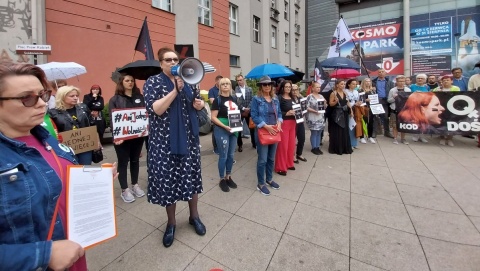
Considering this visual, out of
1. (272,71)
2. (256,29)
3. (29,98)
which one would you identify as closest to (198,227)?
(29,98)

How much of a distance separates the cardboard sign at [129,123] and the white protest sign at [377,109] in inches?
256

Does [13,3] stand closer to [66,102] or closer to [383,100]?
[66,102]

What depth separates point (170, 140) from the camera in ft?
7.78

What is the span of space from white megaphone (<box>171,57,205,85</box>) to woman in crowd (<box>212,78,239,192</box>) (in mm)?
1847

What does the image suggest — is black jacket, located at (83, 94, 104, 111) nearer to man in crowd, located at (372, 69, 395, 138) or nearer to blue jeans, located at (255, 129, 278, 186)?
blue jeans, located at (255, 129, 278, 186)

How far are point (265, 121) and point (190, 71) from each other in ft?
6.86

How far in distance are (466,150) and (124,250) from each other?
26.0 feet

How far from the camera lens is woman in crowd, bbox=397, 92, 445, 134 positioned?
6.67m

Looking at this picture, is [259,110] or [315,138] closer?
[259,110]

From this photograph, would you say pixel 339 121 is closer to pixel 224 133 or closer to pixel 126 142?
pixel 224 133

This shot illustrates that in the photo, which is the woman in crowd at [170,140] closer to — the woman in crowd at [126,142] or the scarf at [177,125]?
the scarf at [177,125]

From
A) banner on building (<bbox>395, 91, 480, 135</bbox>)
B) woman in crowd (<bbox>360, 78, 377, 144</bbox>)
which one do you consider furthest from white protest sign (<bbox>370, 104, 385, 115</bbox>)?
banner on building (<bbox>395, 91, 480, 135</bbox>)

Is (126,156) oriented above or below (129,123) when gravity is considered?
below

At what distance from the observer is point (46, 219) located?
3.51 feet
